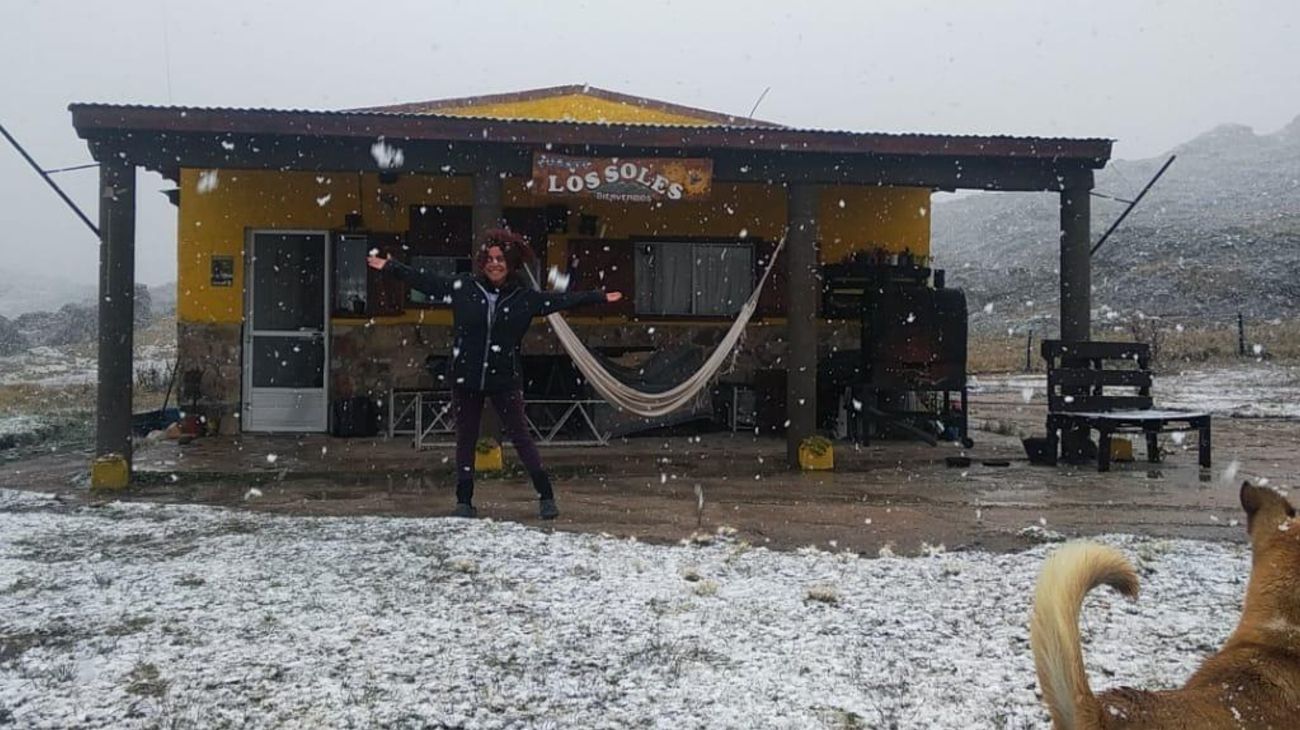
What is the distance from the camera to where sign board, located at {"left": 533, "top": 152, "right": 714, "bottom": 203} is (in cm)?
755

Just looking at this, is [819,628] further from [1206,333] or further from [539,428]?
[1206,333]

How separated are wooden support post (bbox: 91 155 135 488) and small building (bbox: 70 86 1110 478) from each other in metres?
0.53

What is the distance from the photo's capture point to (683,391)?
7.84m

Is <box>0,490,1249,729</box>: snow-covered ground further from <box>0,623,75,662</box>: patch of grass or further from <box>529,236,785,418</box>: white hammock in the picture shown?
<box>529,236,785,418</box>: white hammock

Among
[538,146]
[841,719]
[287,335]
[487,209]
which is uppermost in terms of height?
[538,146]

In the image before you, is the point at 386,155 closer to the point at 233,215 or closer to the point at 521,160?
the point at 521,160

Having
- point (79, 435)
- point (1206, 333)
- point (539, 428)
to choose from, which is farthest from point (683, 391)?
point (1206, 333)

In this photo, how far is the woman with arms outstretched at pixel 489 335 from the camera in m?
5.18

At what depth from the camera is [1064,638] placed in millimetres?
1613

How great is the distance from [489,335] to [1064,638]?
393 cm

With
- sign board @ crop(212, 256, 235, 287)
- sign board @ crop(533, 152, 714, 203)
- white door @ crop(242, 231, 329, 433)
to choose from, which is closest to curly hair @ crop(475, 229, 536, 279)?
sign board @ crop(533, 152, 714, 203)

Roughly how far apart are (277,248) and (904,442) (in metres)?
6.67

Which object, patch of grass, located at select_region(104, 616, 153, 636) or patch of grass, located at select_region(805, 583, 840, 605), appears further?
patch of grass, located at select_region(805, 583, 840, 605)

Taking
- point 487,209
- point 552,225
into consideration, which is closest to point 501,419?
point 487,209
